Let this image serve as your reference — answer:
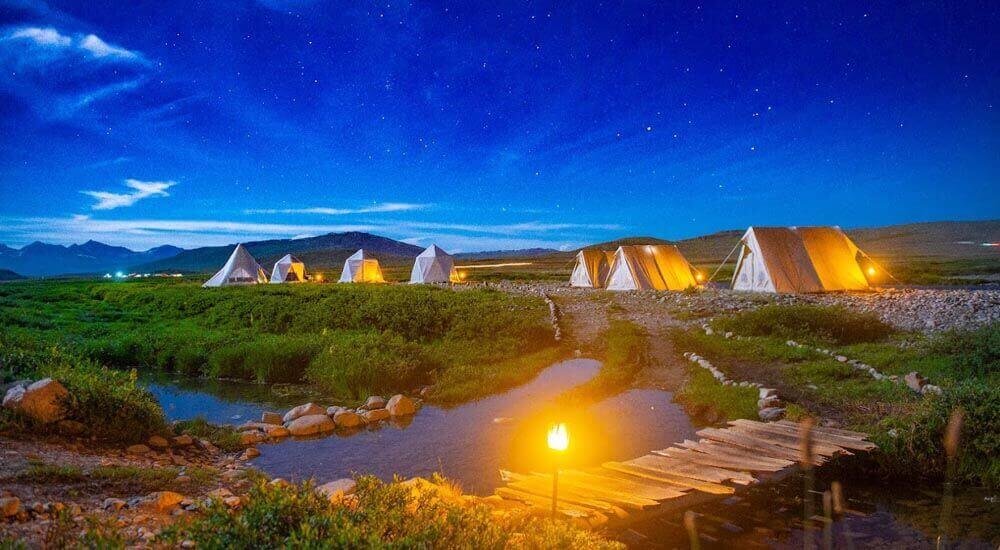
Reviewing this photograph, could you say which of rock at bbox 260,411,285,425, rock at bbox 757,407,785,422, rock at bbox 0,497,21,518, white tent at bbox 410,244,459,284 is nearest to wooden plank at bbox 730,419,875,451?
rock at bbox 757,407,785,422

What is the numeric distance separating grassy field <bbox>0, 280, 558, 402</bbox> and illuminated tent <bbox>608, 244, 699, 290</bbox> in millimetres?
7852

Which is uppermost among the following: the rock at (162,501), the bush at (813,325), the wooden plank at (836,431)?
the bush at (813,325)

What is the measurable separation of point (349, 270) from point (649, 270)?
104 ft

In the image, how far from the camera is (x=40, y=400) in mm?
8211

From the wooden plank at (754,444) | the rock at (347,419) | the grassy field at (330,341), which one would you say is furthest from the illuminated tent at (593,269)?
the wooden plank at (754,444)

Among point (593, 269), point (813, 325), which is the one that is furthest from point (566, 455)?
point (593, 269)

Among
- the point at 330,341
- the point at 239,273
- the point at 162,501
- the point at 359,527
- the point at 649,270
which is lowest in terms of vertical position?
the point at 162,501

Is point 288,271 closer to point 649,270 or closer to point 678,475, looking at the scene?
point 649,270

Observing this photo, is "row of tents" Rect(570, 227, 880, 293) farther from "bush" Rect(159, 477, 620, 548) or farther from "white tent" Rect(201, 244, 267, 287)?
"white tent" Rect(201, 244, 267, 287)

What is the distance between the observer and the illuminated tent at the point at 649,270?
1329 inches

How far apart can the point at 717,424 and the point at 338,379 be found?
8.54m

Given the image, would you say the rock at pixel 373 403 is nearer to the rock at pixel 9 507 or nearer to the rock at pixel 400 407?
the rock at pixel 400 407

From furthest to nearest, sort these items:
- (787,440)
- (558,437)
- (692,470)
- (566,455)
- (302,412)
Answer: (302,412), (566,455), (787,440), (692,470), (558,437)

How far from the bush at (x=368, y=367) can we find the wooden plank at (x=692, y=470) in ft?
24.9
